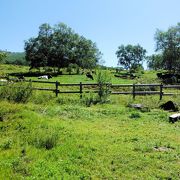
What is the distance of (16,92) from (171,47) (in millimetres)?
49373

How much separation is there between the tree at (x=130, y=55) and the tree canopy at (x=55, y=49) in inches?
1902

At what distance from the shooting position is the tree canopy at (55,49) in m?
61.9

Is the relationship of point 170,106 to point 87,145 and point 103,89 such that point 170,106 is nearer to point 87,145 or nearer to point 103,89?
point 103,89

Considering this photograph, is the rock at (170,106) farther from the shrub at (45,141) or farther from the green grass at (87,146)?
the shrub at (45,141)

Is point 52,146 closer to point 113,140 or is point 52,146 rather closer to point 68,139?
point 68,139

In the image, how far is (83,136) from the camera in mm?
11633

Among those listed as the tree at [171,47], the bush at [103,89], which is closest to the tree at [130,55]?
the tree at [171,47]

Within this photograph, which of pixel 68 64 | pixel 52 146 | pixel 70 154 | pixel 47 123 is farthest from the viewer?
pixel 68 64

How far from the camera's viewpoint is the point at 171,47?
63.1 m

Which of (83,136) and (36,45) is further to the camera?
(36,45)

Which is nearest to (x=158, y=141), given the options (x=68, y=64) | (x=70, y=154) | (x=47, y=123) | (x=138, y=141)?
(x=138, y=141)

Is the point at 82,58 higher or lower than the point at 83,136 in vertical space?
higher

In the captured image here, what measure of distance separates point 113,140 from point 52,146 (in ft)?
7.88

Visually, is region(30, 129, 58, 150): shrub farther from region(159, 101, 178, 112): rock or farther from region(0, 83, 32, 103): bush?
region(159, 101, 178, 112): rock
